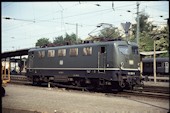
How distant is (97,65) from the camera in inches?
786

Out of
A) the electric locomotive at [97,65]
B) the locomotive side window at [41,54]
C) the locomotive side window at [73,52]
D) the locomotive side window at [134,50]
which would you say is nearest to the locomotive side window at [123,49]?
the electric locomotive at [97,65]

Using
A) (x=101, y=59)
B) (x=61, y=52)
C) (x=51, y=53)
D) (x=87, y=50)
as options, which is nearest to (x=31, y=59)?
(x=51, y=53)

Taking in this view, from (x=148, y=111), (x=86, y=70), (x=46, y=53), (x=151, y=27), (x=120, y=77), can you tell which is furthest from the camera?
(x=151, y=27)

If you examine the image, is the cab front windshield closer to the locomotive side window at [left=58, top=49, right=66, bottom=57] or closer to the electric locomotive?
the electric locomotive

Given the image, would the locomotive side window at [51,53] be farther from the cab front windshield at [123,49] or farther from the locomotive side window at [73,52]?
the cab front windshield at [123,49]

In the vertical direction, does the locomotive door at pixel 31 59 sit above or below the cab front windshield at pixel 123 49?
below

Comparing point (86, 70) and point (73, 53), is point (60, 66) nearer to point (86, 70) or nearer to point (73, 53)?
point (73, 53)

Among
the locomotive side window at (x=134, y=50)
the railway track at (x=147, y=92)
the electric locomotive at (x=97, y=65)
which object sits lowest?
the railway track at (x=147, y=92)

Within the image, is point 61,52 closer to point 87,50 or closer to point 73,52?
point 73,52

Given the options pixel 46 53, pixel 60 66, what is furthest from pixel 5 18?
pixel 60 66

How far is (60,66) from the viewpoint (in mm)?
23484

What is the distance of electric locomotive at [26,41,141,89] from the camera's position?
19234mm

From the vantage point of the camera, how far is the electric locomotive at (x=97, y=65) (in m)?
19.2

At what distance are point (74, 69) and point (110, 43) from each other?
3890 mm
